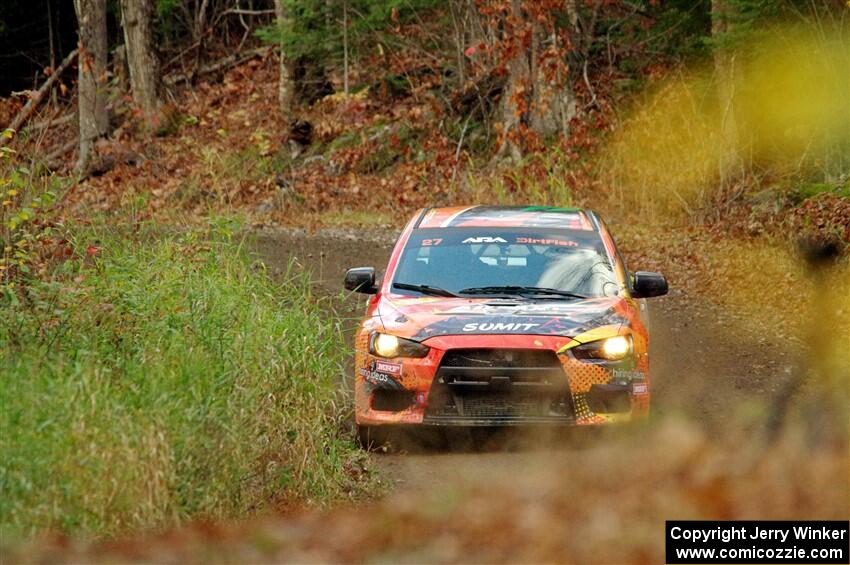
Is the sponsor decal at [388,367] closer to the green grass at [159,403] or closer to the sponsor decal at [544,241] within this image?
the green grass at [159,403]

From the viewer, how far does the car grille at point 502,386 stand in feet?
30.5

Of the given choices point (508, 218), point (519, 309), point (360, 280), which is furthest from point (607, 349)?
point (508, 218)

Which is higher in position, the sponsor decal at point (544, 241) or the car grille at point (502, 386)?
the sponsor decal at point (544, 241)

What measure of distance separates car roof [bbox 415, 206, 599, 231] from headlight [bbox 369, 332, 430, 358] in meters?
2.00

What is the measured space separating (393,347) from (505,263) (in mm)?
1687

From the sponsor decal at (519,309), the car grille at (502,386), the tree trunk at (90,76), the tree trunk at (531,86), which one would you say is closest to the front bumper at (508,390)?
the car grille at (502,386)

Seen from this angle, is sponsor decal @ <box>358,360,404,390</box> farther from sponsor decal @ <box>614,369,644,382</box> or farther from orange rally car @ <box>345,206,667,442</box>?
sponsor decal @ <box>614,369,644,382</box>

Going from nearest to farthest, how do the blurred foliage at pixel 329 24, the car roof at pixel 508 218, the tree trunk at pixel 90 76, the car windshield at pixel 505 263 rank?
the car windshield at pixel 505 263 → the car roof at pixel 508 218 → the blurred foliage at pixel 329 24 → the tree trunk at pixel 90 76

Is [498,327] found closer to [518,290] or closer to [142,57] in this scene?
[518,290]

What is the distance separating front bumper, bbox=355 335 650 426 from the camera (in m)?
9.30

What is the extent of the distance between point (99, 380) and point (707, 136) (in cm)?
1776

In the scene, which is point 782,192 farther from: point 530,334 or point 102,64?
point 102,64

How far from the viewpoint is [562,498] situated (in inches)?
270

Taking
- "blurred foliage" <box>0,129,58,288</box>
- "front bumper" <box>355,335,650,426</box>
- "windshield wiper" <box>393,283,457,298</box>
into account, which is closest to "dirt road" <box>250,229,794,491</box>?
"front bumper" <box>355,335,650,426</box>
